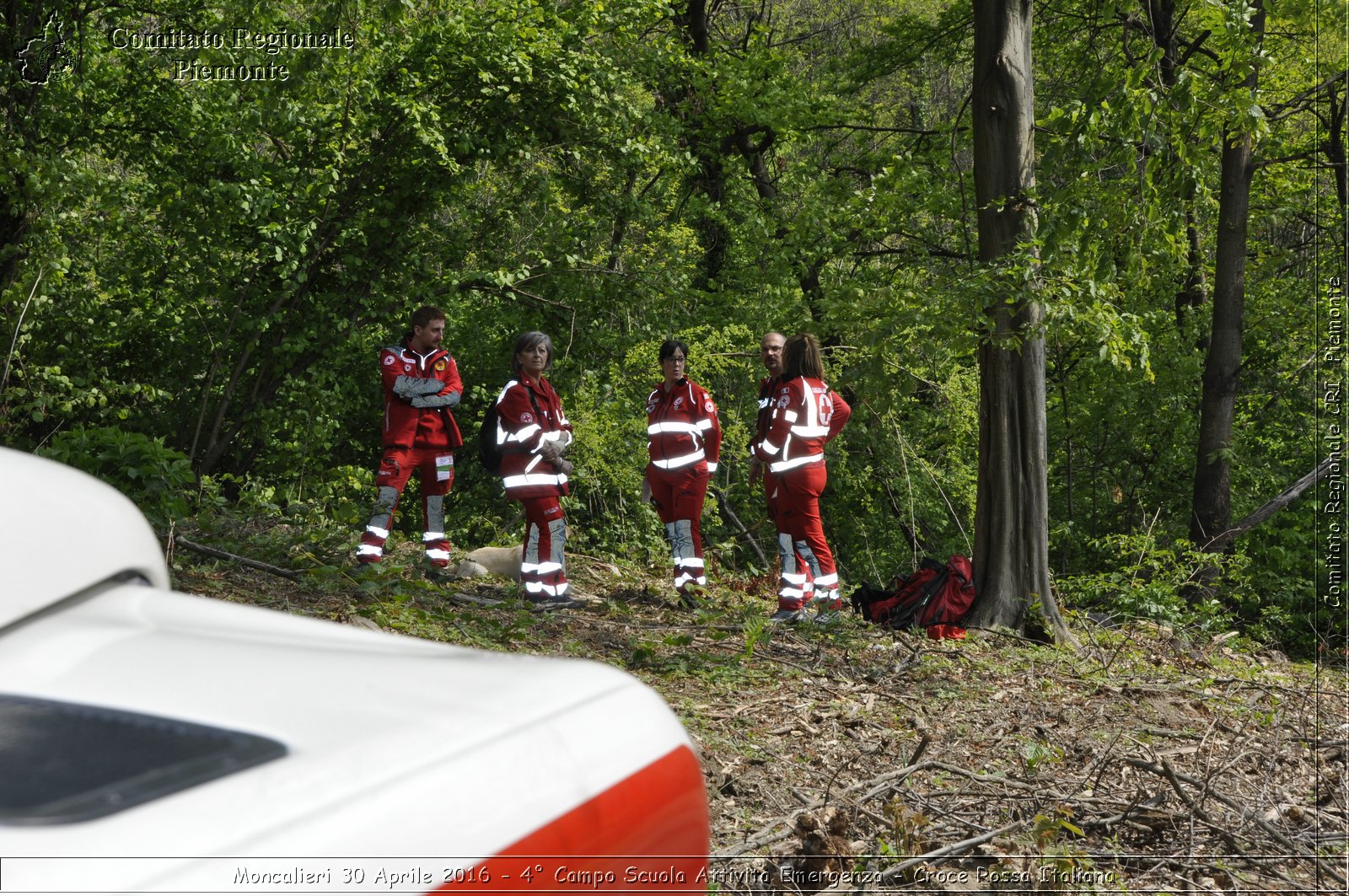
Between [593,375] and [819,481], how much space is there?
226 inches

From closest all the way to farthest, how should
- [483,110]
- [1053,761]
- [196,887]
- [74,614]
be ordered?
[196,887] → [74,614] → [1053,761] → [483,110]

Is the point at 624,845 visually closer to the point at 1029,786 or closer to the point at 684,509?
the point at 1029,786

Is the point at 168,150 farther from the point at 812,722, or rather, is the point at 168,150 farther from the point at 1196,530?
the point at 1196,530

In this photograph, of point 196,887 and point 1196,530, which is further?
point 1196,530

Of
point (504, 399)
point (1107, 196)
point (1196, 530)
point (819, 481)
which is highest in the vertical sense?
point (1107, 196)

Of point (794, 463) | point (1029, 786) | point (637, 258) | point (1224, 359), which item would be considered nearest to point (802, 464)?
point (794, 463)

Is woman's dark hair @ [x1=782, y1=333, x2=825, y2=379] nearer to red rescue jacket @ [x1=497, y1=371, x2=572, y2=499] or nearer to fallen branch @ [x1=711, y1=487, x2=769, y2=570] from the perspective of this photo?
red rescue jacket @ [x1=497, y1=371, x2=572, y2=499]

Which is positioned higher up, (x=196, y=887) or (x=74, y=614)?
(x=74, y=614)

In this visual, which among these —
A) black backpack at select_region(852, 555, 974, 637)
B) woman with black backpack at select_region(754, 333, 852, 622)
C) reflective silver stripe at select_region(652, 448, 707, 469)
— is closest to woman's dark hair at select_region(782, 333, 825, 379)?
woman with black backpack at select_region(754, 333, 852, 622)

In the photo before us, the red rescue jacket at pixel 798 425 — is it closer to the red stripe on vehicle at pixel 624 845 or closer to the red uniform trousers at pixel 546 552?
the red uniform trousers at pixel 546 552

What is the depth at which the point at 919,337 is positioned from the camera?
871cm

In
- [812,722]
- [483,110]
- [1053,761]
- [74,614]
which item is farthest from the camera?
[483,110]

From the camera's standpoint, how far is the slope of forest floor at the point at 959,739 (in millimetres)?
3650

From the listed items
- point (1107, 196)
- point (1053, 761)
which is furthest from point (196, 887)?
point (1107, 196)
